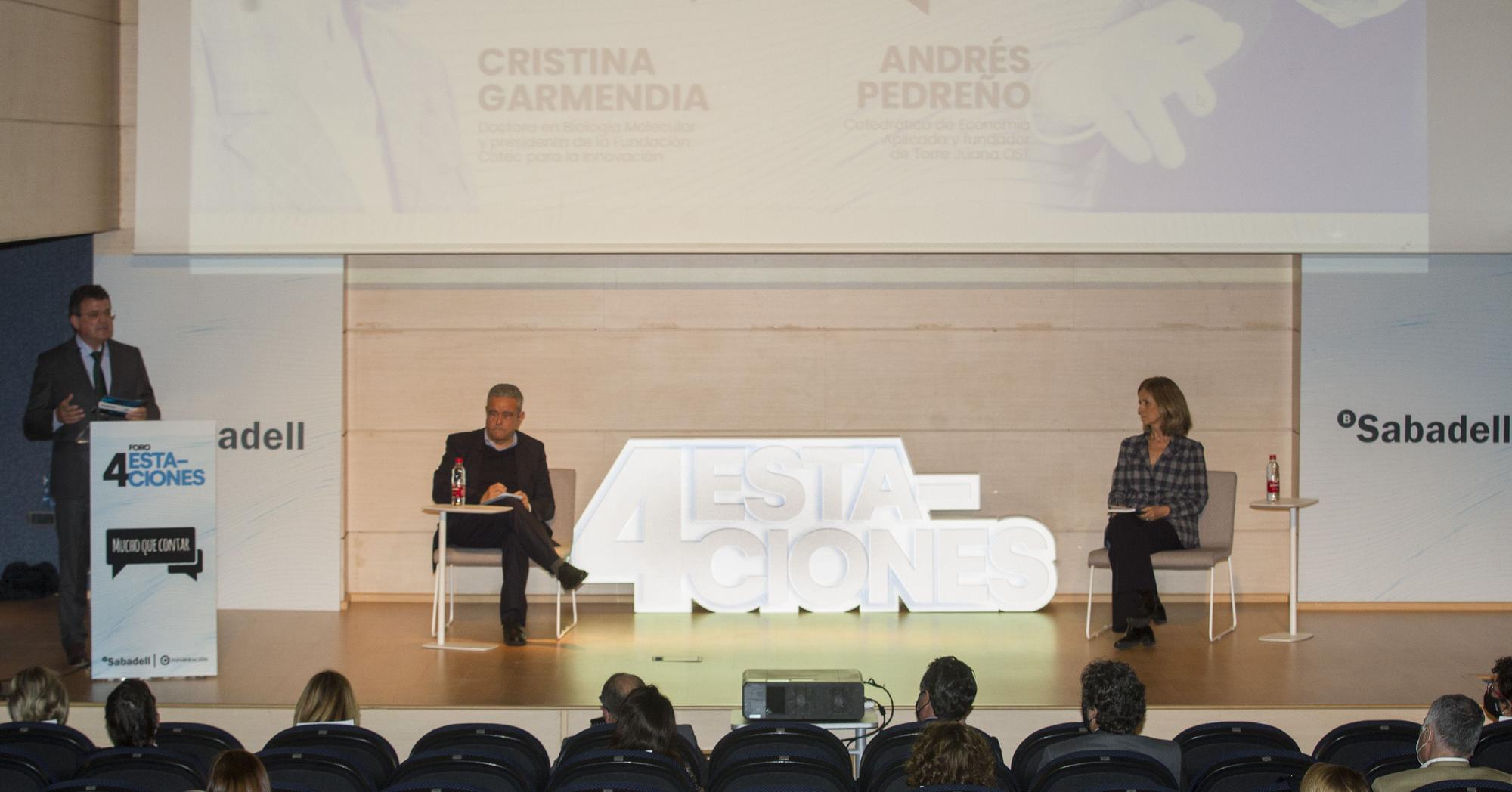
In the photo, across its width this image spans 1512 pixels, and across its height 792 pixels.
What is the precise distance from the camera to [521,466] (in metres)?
7.14

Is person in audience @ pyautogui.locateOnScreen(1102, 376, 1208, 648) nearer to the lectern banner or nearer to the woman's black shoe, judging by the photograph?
the woman's black shoe

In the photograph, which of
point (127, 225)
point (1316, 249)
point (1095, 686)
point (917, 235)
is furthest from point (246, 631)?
point (1316, 249)

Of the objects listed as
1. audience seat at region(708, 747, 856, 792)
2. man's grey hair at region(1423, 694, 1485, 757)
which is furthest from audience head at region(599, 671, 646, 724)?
man's grey hair at region(1423, 694, 1485, 757)

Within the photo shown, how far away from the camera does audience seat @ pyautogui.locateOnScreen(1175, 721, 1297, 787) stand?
4.16m

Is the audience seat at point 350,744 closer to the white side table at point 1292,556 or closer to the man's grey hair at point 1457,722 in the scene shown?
the man's grey hair at point 1457,722

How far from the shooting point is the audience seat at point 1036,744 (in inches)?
161

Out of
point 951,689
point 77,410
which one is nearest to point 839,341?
point 77,410

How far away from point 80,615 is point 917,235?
4217 millimetres

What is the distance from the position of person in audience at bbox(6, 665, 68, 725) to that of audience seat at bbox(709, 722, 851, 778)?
189cm

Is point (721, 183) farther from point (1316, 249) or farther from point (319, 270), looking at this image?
point (1316, 249)

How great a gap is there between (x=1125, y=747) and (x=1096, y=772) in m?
0.41

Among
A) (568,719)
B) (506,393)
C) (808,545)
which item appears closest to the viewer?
(568,719)

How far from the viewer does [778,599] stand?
756 cm

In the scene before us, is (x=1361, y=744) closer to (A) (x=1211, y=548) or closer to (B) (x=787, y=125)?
(A) (x=1211, y=548)
